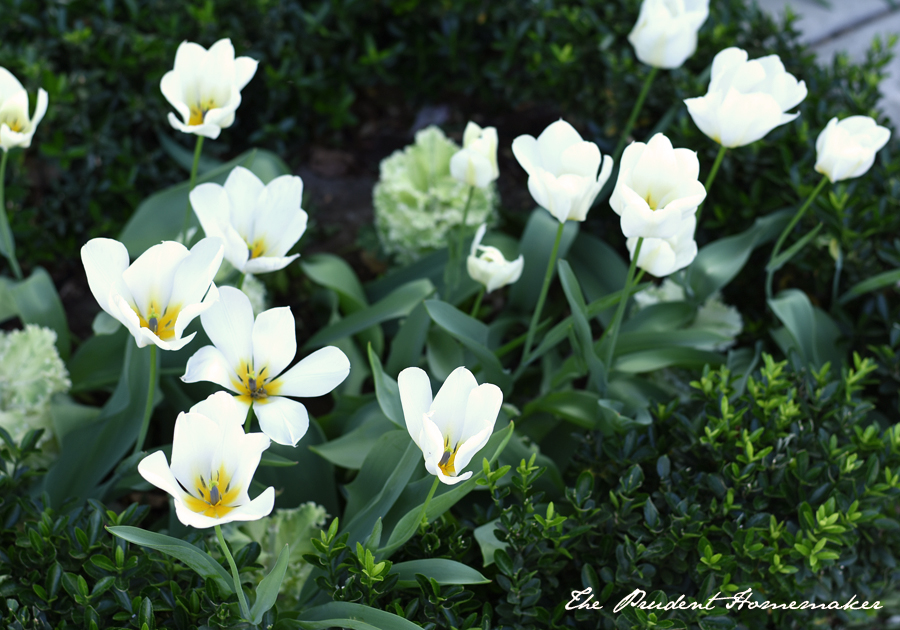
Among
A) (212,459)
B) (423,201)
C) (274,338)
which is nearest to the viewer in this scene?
(212,459)

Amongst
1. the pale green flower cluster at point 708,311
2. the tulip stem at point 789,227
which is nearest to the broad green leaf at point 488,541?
the pale green flower cluster at point 708,311

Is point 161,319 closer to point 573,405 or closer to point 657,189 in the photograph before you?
point 657,189

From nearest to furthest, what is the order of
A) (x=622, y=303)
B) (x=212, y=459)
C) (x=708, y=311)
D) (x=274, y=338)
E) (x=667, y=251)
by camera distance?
(x=212, y=459), (x=274, y=338), (x=667, y=251), (x=622, y=303), (x=708, y=311)

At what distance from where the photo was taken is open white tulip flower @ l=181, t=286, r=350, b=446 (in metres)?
1.07

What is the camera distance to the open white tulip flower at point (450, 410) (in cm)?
97

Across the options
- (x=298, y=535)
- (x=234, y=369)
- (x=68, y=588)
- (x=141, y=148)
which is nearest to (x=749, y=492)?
(x=298, y=535)

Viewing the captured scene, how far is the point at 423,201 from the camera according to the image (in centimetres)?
218

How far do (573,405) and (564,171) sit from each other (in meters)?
0.65

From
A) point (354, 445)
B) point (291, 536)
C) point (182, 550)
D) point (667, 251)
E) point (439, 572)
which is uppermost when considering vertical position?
point (667, 251)

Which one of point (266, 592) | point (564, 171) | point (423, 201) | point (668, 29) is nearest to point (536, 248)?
point (423, 201)

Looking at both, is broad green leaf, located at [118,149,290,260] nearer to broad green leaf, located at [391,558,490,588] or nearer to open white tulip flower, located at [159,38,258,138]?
open white tulip flower, located at [159,38,258,138]

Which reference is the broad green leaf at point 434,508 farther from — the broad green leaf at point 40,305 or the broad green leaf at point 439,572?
the broad green leaf at point 40,305

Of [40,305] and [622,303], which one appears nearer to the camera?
[622,303]

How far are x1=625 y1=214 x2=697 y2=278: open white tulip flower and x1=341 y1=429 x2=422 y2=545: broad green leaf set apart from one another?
1.71 feet
